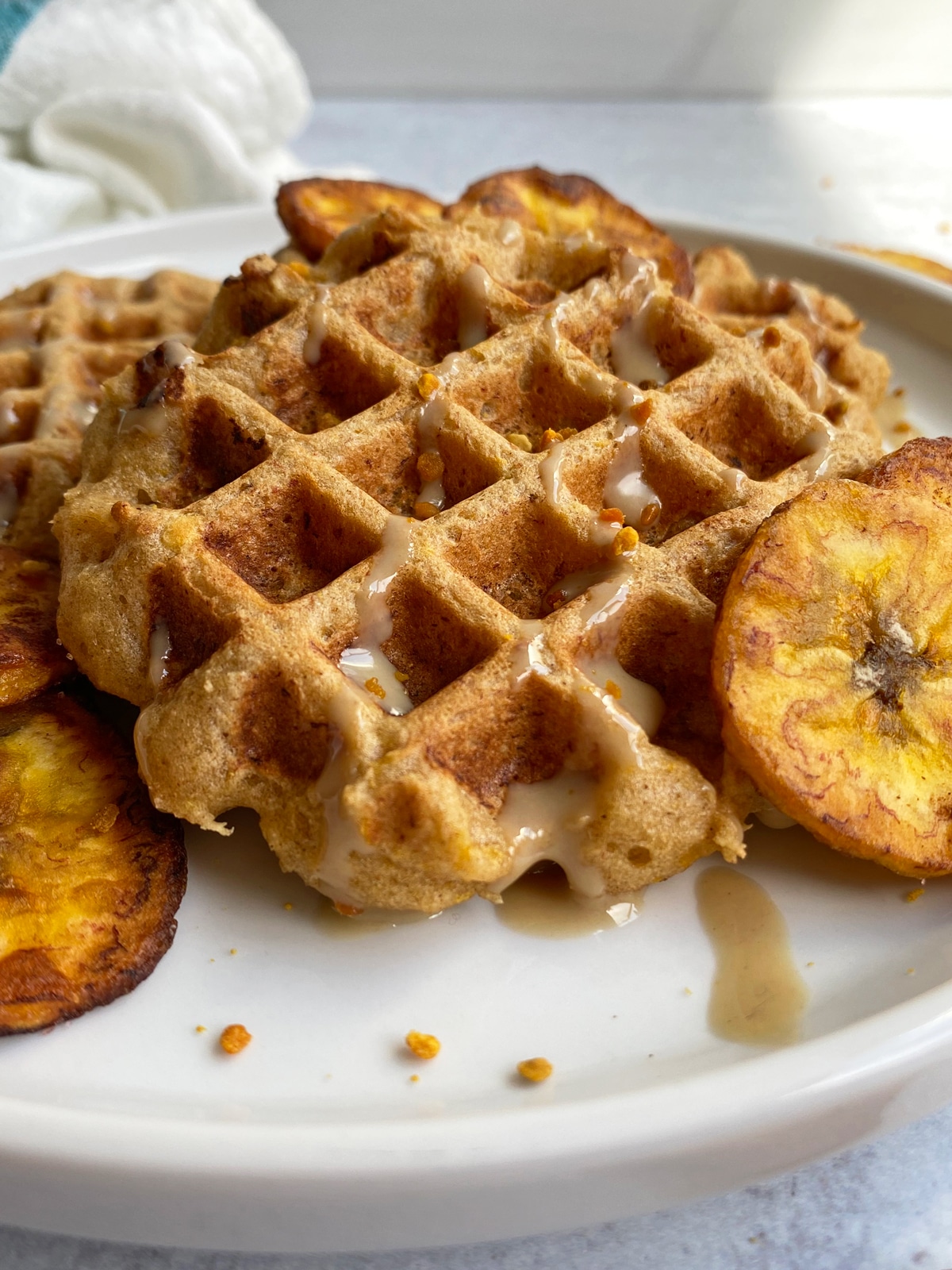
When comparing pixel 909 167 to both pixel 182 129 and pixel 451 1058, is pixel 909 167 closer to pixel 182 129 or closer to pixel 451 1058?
pixel 182 129

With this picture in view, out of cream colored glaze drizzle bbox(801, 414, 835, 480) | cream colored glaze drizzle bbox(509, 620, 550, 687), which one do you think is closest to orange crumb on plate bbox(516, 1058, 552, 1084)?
cream colored glaze drizzle bbox(509, 620, 550, 687)

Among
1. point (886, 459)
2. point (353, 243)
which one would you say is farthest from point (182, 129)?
point (886, 459)

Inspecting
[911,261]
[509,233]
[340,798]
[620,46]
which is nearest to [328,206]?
[509,233]

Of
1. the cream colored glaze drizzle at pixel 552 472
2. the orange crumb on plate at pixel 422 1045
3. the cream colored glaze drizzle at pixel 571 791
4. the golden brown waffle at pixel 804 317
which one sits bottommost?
the orange crumb on plate at pixel 422 1045

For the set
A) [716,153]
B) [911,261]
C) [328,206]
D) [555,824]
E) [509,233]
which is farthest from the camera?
[716,153]

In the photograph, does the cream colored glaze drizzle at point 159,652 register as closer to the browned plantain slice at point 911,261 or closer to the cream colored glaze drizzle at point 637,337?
the cream colored glaze drizzle at point 637,337

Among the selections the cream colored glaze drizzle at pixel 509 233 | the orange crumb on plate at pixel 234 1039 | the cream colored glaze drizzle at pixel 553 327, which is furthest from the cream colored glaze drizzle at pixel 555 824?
the cream colored glaze drizzle at pixel 509 233

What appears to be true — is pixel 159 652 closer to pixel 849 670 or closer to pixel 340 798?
pixel 340 798
